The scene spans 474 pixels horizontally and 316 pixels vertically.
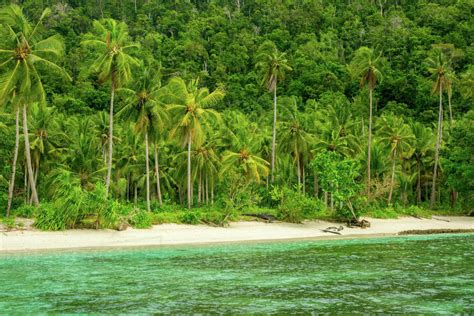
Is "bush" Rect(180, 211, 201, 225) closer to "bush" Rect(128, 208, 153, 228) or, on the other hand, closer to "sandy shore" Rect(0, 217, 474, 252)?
"sandy shore" Rect(0, 217, 474, 252)

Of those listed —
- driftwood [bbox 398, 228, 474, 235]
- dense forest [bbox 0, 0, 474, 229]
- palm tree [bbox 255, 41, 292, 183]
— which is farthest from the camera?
palm tree [bbox 255, 41, 292, 183]

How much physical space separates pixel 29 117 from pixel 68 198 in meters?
18.0

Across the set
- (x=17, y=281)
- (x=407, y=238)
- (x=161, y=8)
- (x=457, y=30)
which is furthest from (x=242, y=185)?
(x=161, y=8)

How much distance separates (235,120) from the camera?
68938 mm

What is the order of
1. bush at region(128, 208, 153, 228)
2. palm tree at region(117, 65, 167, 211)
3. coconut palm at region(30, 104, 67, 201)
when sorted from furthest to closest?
coconut palm at region(30, 104, 67, 201) < palm tree at region(117, 65, 167, 211) < bush at region(128, 208, 153, 228)

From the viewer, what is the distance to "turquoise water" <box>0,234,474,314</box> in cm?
2031

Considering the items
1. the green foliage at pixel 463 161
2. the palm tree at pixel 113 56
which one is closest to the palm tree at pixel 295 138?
the green foliage at pixel 463 161

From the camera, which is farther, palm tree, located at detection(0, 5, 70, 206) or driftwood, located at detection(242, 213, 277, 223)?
driftwood, located at detection(242, 213, 277, 223)

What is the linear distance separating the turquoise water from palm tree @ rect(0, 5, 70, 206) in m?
13.0

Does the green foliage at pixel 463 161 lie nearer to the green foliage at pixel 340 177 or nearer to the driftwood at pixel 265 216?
the green foliage at pixel 340 177

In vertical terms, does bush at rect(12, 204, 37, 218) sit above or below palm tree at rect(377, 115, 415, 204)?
below

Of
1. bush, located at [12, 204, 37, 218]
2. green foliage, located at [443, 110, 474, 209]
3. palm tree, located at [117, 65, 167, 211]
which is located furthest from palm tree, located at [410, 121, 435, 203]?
bush, located at [12, 204, 37, 218]

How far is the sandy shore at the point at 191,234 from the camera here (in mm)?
36188

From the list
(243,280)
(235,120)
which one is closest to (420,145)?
(235,120)
